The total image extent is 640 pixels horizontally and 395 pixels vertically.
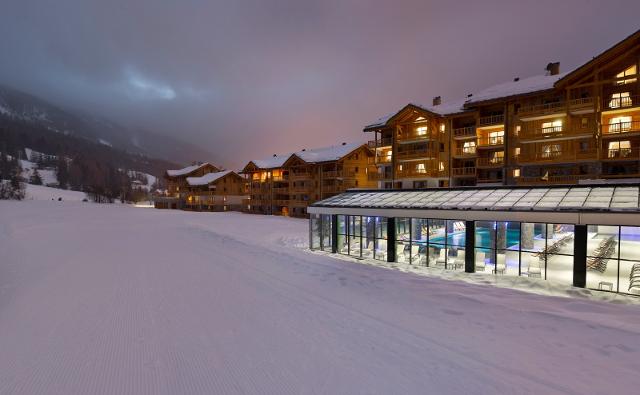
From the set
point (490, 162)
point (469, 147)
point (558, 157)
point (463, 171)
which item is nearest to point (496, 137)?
point (490, 162)

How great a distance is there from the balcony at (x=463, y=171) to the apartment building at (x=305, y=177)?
1079 cm

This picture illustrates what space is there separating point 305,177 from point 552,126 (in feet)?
107

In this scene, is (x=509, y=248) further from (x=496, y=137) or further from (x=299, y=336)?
(x=496, y=137)

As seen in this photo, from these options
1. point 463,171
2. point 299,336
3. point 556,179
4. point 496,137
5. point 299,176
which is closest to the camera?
point 299,336

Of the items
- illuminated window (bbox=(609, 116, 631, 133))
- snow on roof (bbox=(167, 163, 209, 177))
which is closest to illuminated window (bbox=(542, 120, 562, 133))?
illuminated window (bbox=(609, 116, 631, 133))

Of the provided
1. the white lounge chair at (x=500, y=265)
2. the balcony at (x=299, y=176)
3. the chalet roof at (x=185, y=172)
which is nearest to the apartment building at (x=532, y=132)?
the balcony at (x=299, y=176)

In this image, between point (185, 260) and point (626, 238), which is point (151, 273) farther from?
point (626, 238)

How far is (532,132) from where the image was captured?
1169 inches

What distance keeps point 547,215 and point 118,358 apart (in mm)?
16850

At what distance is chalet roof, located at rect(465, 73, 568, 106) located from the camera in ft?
96.7

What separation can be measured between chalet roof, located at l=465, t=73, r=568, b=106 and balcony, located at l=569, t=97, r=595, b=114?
2486 mm

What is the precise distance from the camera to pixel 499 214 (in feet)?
51.9

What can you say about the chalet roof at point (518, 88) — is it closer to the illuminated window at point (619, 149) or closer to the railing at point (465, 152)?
the railing at point (465, 152)

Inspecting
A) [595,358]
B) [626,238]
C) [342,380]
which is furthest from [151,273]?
[626,238]
